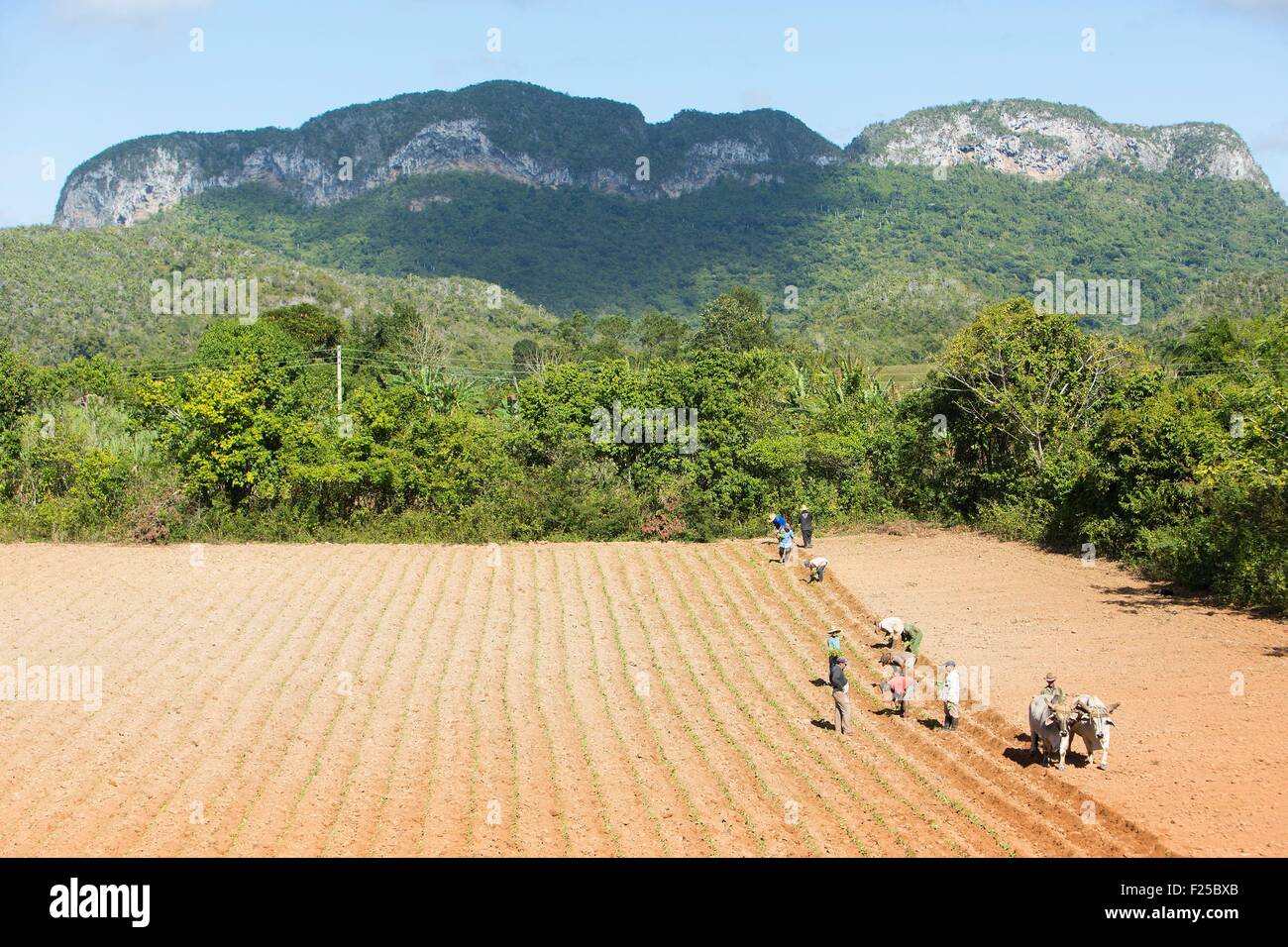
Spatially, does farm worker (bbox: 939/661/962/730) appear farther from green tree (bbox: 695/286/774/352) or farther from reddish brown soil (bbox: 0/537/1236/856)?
green tree (bbox: 695/286/774/352)

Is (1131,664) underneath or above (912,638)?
underneath

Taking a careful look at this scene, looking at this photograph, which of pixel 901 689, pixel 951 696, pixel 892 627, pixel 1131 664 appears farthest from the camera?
pixel 892 627

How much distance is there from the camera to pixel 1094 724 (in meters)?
15.4

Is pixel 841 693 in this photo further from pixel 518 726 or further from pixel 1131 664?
pixel 1131 664

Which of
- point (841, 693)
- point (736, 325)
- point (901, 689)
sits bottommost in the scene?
point (901, 689)

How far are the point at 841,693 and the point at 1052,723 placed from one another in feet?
10.7

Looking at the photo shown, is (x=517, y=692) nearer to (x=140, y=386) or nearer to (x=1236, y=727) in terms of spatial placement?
(x=1236, y=727)

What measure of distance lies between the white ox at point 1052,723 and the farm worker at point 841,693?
2929 mm

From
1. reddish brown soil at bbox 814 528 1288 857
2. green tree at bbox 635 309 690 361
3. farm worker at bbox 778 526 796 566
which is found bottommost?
reddish brown soil at bbox 814 528 1288 857

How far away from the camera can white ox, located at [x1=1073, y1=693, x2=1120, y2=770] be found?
15.4m

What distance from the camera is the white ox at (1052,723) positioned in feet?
51.7

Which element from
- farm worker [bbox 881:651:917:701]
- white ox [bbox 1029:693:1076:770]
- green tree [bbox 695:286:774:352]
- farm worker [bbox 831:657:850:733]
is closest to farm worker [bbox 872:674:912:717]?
farm worker [bbox 881:651:917:701]

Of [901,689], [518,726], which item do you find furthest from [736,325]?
[518,726]

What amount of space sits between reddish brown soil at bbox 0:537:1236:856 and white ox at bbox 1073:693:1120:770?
405mm
